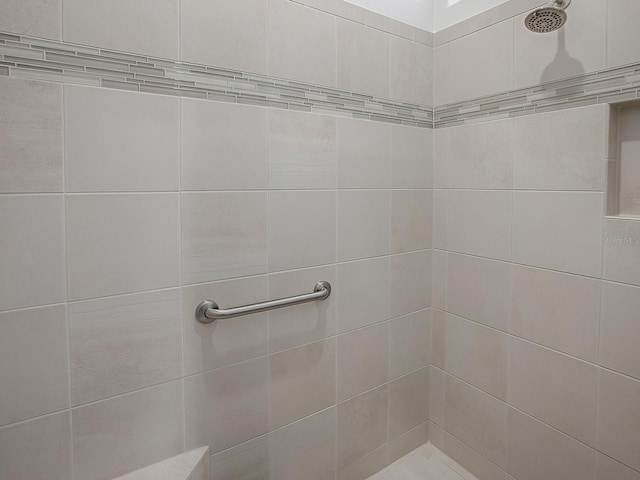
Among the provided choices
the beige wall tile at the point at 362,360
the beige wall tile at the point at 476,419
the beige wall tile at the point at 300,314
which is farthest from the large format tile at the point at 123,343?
the beige wall tile at the point at 476,419

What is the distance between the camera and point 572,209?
1.17 m

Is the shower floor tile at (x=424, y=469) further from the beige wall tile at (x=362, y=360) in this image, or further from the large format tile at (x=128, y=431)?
the large format tile at (x=128, y=431)

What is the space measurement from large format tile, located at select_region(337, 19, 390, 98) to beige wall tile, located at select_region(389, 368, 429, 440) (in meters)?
1.24

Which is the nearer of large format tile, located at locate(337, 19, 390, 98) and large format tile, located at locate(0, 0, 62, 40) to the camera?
large format tile, located at locate(0, 0, 62, 40)

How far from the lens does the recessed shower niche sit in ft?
3.53

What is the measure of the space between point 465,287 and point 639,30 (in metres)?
0.99

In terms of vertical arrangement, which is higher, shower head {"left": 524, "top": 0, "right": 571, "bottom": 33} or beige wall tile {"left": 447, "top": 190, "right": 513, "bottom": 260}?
shower head {"left": 524, "top": 0, "right": 571, "bottom": 33}

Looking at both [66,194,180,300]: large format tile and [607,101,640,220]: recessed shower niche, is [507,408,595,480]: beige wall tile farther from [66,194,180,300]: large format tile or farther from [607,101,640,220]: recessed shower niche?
[66,194,180,300]: large format tile

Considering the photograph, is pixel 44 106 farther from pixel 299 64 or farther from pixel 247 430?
pixel 247 430

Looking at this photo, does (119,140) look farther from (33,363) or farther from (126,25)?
(33,363)

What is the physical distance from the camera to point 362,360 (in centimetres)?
148

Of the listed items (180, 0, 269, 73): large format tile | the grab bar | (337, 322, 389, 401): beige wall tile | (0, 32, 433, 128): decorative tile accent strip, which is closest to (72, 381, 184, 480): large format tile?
the grab bar

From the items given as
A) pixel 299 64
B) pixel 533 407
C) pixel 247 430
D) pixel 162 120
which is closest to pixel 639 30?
pixel 299 64

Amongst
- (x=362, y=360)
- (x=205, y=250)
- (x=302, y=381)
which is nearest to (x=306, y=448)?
(x=302, y=381)
